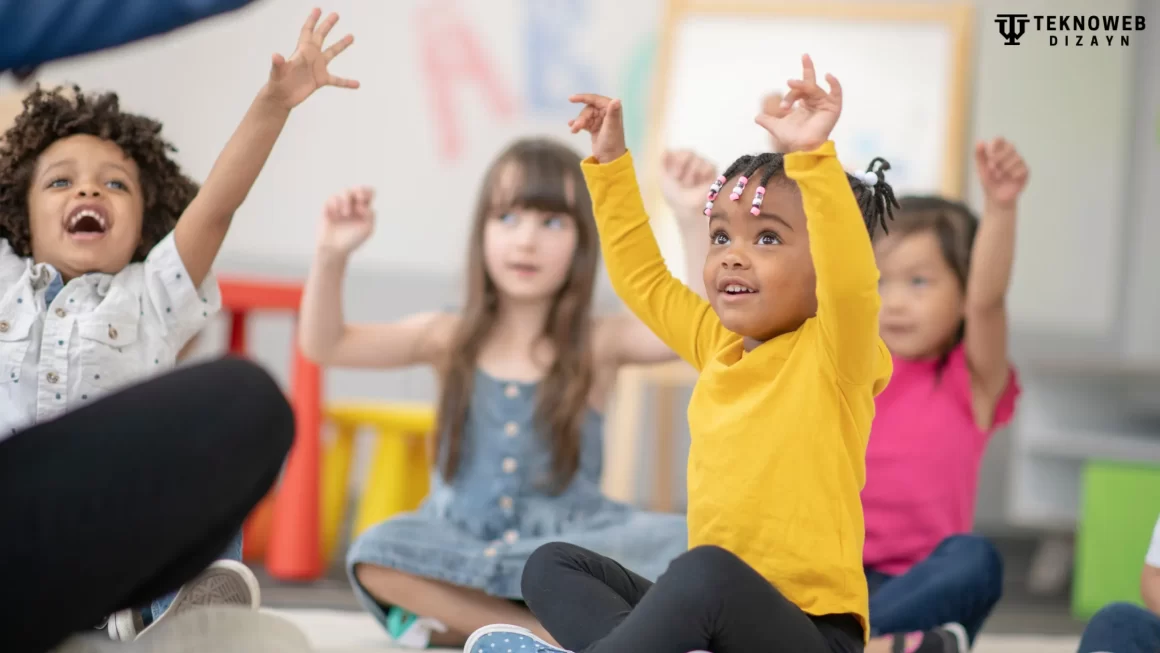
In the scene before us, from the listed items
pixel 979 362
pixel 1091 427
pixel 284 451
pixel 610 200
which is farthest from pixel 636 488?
pixel 284 451

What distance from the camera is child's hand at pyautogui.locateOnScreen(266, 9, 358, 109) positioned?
101 centimetres

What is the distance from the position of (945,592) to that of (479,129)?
1691 millimetres

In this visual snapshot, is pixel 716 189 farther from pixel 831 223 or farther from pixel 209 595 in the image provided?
pixel 209 595

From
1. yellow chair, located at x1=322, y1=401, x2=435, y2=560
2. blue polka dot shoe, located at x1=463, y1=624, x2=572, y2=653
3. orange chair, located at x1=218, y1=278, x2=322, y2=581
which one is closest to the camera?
blue polka dot shoe, located at x1=463, y1=624, x2=572, y2=653

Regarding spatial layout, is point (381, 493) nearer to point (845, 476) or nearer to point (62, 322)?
point (62, 322)

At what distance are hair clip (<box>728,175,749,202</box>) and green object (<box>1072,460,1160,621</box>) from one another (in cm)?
129

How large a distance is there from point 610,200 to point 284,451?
37 centimetres

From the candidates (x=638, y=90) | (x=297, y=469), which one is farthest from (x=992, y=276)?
(x=638, y=90)

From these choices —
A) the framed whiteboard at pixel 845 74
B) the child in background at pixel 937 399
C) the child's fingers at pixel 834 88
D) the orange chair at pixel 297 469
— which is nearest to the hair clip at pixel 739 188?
the child's fingers at pixel 834 88

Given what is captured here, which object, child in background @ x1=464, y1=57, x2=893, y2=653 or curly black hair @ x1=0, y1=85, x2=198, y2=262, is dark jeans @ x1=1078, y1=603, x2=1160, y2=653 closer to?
child in background @ x1=464, y1=57, x2=893, y2=653

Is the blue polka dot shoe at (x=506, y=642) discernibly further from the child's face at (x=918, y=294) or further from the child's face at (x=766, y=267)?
the child's face at (x=918, y=294)

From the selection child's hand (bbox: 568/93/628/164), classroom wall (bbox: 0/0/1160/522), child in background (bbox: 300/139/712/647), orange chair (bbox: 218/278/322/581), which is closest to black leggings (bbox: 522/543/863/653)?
child's hand (bbox: 568/93/628/164)

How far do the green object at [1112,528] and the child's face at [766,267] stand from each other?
4.12 feet

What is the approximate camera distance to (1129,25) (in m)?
1.82
